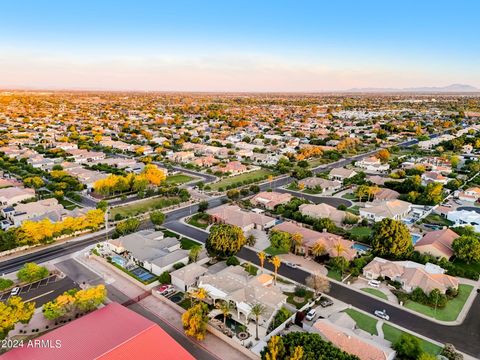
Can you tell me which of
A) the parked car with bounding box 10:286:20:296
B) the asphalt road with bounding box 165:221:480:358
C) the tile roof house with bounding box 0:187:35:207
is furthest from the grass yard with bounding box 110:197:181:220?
the asphalt road with bounding box 165:221:480:358

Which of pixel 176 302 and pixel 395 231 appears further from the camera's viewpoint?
pixel 395 231

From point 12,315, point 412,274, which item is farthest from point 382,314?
point 12,315

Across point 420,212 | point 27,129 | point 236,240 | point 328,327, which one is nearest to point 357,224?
point 420,212

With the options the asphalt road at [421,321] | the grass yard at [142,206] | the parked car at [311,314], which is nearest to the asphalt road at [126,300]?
the parked car at [311,314]

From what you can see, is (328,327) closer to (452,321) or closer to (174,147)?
(452,321)

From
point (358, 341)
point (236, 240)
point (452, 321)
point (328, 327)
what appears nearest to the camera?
point (358, 341)

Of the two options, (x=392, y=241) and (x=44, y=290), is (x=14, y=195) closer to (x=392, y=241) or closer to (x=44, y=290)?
(x=44, y=290)

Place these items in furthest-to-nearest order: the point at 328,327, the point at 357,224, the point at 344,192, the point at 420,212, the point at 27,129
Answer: the point at 27,129 < the point at 344,192 < the point at 420,212 < the point at 357,224 < the point at 328,327
